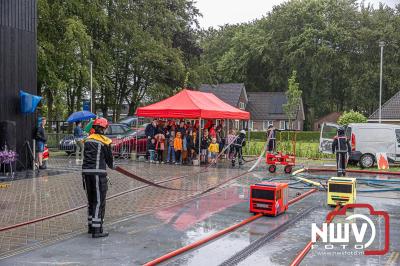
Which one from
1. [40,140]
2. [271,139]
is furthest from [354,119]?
[40,140]

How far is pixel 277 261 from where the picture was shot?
6.81 m

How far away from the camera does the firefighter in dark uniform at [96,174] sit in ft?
26.4

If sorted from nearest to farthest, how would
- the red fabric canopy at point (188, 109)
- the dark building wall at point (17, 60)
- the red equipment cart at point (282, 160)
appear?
the dark building wall at point (17, 60) → the red equipment cart at point (282, 160) → the red fabric canopy at point (188, 109)

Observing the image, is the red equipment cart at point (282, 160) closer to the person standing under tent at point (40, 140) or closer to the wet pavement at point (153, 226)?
the wet pavement at point (153, 226)

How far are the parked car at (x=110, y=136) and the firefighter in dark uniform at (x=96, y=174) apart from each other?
51.9 ft

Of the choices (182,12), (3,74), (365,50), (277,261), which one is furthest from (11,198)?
(365,50)

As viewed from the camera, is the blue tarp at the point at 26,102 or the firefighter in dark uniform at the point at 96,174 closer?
the firefighter in dark uniform at the point at 96,174

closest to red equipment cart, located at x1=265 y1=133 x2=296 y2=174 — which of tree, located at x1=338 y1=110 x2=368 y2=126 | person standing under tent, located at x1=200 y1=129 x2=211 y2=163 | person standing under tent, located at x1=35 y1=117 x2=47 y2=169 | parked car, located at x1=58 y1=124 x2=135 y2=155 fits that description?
person standing under tent, located at x1=200 y1=129 x2=211 y2=163

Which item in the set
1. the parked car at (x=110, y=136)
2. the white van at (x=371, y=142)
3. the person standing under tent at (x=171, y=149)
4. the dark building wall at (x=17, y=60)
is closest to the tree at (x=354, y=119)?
the white van at (x=371, y=142)

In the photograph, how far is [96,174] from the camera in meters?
8.12

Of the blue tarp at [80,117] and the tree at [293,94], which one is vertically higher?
the tree at [293,94]

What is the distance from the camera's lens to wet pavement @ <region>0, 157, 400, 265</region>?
22.7 feet

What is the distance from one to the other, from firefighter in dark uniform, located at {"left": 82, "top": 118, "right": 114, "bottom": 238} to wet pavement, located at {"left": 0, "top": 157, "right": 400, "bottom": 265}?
1.00 feet

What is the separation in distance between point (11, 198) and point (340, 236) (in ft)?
25.5
